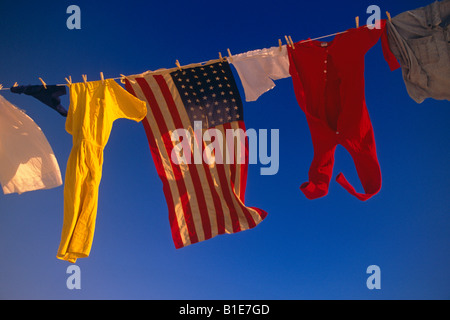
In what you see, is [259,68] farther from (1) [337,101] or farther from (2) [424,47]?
(2) [424,47]

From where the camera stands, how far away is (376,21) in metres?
5.10

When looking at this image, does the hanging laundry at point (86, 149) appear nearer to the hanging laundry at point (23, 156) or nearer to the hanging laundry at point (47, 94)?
the hanging laundry at point (47, 94)

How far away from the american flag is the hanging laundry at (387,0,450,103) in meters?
2.08

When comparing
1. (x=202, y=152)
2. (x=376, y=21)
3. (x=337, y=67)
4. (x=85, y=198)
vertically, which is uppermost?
(x=376, y=21)

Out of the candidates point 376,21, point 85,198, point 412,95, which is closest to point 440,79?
point 412,95

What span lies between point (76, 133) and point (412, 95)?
4105 mm

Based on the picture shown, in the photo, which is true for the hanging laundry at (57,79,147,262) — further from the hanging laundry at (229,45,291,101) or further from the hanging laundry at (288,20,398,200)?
the hanging laundry at (288,20,398,200)

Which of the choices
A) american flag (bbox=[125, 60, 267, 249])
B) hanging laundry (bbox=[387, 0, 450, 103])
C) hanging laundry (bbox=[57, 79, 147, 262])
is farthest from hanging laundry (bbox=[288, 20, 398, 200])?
hanging laundry (bbox=[57, 79, 147, 262])

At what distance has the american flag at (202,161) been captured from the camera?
5.70m

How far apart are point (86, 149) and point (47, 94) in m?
0.99

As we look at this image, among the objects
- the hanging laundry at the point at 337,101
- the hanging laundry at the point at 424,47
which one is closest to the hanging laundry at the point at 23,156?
the hanging laundry at the point at 337,101

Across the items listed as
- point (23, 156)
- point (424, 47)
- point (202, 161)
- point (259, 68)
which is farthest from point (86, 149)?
point (424, 47)

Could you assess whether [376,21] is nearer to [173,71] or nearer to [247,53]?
[247,53]

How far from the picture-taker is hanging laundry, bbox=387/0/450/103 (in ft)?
15.8
